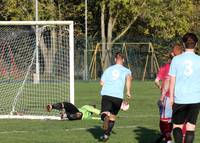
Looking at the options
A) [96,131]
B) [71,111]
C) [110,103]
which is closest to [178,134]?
[110,103]

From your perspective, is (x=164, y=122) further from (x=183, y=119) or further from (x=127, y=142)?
(x=183, y=119)

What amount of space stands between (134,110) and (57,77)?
10.3ft

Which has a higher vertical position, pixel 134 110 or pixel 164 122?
pixel 164 122

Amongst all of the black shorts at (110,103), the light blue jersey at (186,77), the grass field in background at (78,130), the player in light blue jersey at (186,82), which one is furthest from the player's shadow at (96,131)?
the light blue jersey at (186,77)

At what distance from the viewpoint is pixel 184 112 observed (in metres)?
10.8

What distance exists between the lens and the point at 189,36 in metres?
10.6

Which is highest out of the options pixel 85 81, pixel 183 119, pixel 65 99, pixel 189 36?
pixel 189 36

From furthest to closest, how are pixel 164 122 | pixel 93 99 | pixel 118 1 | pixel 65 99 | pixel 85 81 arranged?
pixel 118 1 < pixel 85 81 < pixel 93 99 < pixel 65 99 < pixel 164 122

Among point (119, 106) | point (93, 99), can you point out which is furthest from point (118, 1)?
point (119, 106)

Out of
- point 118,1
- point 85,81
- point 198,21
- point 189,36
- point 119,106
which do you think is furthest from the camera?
point 198,21

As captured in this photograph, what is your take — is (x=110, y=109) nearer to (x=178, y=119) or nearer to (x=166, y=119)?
(x=166, y=119)

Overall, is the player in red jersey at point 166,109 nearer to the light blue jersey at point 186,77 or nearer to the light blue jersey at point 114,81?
the light blue jersey at point 114,81

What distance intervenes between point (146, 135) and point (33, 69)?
40.0ft

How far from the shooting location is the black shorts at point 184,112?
35.2 feet
